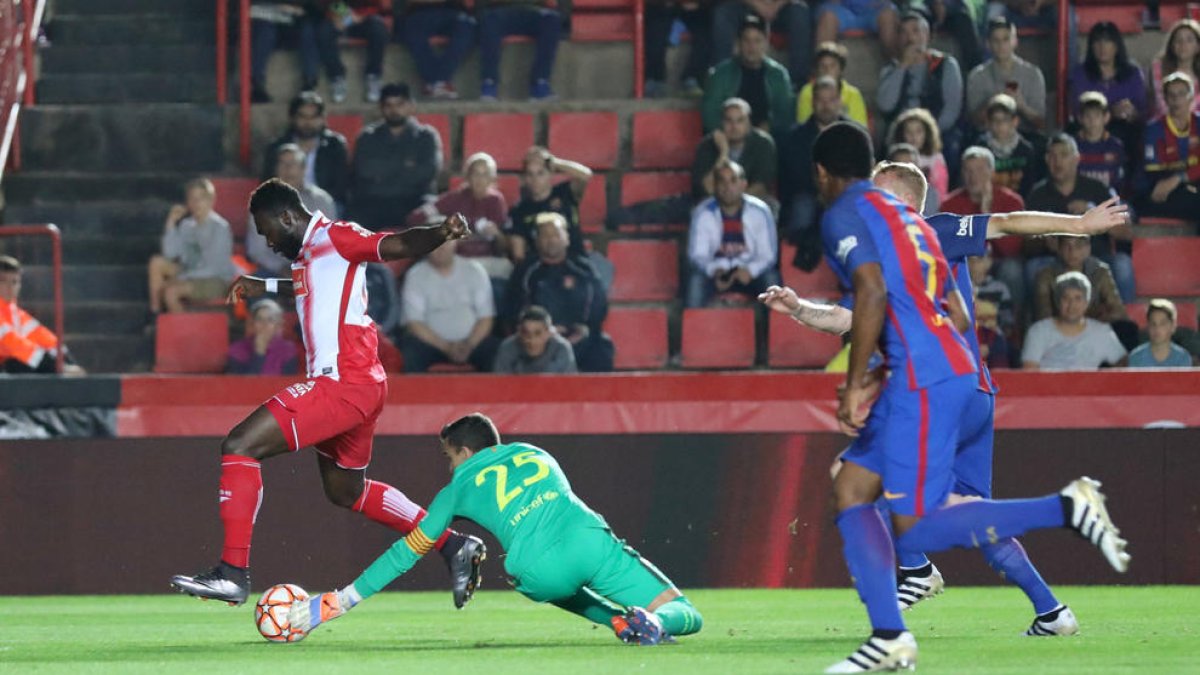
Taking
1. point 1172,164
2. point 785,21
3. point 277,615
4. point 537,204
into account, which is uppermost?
point 785,21

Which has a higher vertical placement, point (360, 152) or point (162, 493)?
point (360, 152)

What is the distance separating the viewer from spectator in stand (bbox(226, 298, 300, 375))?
555 inches

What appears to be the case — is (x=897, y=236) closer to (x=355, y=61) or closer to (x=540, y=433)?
(x=540, y=433)

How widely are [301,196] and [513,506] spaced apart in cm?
744

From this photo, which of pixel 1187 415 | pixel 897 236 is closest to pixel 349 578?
pixel 1187 415

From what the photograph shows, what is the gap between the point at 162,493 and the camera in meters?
12.5

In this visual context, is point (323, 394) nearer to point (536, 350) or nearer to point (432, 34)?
point (536, 350)

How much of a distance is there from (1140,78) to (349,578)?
7.73 m

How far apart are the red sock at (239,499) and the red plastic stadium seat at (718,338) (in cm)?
606

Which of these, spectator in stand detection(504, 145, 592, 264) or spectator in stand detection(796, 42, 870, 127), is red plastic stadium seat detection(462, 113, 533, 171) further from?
spectator in stand detection(796, 42, 870, 127)

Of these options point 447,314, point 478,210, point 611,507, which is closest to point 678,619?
point 611,507

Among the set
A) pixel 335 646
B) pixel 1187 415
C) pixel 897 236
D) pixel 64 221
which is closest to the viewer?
pixel 897 236

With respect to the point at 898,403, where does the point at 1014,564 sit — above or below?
below

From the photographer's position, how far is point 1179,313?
1462 cm
